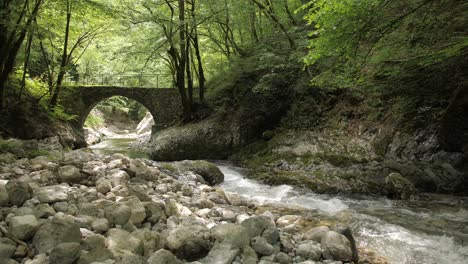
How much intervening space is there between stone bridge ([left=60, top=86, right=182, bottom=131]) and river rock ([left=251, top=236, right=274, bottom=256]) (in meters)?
14.3

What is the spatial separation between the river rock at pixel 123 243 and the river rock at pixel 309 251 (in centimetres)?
181

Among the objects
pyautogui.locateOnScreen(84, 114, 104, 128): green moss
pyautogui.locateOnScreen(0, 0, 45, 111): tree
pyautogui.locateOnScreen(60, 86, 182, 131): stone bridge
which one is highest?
pyautogui.locateOnScreen(0, 0, 45, 111): tree

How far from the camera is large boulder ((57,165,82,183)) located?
15.7ft

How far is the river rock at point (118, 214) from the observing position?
3.61m

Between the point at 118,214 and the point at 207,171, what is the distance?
512 centimetres

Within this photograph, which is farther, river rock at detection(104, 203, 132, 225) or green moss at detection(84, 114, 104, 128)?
green moss at detection(84, 114, 104, 128)

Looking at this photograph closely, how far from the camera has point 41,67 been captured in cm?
1594

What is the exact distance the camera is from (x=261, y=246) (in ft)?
11.8

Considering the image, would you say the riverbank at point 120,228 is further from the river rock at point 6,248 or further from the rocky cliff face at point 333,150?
the rocky cliff face at point 333,150

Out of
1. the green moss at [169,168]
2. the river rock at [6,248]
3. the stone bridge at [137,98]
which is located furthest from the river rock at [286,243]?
the stone bridge at [137,98]

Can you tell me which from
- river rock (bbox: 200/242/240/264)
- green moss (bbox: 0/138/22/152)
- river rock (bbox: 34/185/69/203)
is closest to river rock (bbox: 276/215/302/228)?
river rock (bbox: 200/242/240/264)

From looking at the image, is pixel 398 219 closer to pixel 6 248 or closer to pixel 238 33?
pixel 6 248

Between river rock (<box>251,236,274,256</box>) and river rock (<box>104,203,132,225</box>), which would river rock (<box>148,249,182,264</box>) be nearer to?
river rock (<box>104,203,132,225</box>)

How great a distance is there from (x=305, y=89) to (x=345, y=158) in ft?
13.2
